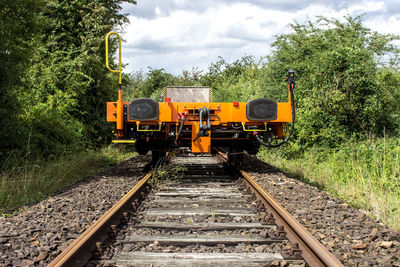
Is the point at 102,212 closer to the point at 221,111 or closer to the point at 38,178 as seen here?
the point at 38,178

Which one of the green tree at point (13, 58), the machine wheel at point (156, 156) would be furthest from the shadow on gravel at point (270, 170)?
the green tree at point (13, 58)

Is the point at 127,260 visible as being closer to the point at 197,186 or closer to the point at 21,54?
the point at 197,186

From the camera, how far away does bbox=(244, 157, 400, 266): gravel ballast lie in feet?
11.3

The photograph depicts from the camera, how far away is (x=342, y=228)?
429 centimetres

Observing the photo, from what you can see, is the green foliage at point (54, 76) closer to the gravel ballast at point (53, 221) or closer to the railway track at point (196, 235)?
the gravel ballast at point (53, 221)

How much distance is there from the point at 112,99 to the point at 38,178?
836cm

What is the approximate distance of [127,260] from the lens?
342 centimetres

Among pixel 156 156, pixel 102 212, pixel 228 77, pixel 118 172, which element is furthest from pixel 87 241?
pixel 228 77

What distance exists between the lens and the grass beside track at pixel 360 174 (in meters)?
5.41

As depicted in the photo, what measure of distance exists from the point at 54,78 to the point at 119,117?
6.01 m

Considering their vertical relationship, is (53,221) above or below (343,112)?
below

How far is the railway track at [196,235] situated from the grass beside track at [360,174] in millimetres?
1503

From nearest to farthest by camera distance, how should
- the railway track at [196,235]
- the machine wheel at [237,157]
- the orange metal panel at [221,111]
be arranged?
the railway track at [196,235] → the orange metal panel at [221,111] → the machine wheel at [237,157]

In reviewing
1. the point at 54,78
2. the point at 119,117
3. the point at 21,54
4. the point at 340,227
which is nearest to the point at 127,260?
the point at 340,227
